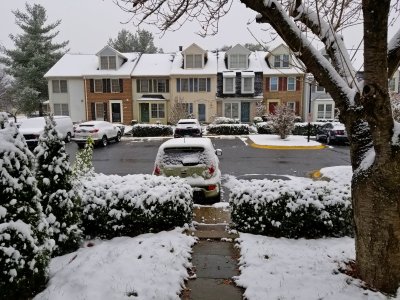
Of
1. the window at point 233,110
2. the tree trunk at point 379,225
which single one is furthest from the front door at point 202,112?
the tree trunk at point 379,225

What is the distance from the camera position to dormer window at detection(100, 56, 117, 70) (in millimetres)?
37469

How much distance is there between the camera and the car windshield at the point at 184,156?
8.52m

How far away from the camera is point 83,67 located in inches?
1524

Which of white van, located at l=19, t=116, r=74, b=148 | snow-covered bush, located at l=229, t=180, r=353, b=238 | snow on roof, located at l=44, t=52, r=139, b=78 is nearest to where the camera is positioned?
snow-covered bush, located at l=229, t=180, r=353, b=238

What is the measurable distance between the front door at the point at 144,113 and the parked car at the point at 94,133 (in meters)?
13.6

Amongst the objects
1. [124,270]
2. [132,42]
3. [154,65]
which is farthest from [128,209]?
[132,42]

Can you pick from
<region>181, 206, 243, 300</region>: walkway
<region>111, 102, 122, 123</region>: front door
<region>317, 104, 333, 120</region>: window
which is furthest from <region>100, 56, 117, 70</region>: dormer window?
<region>181, 206, 243, 300</region>: walkway

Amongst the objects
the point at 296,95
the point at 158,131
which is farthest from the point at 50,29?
the point at 296,95

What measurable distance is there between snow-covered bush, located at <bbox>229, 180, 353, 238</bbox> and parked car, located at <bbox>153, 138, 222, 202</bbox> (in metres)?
2.37

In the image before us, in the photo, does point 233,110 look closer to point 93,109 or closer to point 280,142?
point 93,109

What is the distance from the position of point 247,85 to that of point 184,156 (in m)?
30.0

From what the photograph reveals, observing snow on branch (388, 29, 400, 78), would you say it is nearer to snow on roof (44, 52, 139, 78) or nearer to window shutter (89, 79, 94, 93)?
snow on roof (44, 52, 139, 78)

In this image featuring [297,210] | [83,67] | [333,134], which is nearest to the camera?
[297,210]

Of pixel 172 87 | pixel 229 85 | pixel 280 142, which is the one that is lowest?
pixel 280 142
